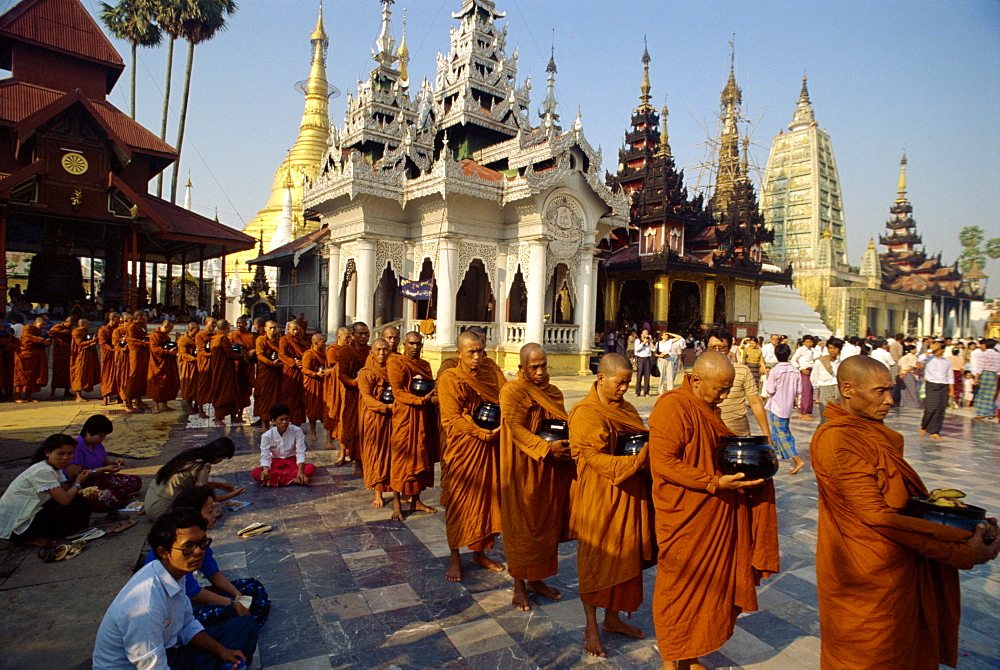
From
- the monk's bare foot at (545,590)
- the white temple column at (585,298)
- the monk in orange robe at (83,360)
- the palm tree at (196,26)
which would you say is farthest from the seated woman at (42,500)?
the palm tree at (196,26)

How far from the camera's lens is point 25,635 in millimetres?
3197

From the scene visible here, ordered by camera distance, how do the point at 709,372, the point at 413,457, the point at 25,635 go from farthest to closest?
1. the point at 413,457
2. the point at 25,635
3. the point at 709,372

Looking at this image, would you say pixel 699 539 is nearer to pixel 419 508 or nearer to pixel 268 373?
pixel 419 508

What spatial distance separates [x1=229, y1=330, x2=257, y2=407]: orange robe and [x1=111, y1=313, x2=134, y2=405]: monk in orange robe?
2.42 m

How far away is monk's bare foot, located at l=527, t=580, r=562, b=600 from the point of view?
12.6 feet

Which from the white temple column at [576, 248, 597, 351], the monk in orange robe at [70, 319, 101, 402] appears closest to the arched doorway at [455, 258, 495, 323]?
the white temple column at [576, 248, 597, 351]

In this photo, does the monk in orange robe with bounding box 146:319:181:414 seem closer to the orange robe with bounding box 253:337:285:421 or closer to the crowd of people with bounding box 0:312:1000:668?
the orange robe with bounding box 253:337:285:421

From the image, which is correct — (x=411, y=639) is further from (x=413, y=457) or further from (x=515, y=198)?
(x=515, y=198)

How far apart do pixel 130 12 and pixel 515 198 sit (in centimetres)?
2352

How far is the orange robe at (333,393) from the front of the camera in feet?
24.5

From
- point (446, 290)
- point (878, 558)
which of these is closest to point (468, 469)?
point (878, 558)

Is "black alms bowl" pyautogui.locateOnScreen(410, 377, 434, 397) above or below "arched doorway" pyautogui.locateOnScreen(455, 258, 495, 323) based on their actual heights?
below

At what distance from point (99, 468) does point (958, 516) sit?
6057 millimetres

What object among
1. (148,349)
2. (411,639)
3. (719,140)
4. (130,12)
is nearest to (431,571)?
(411,639)
